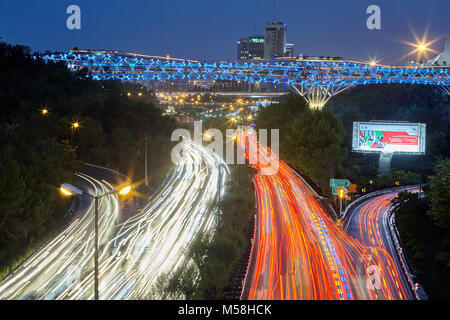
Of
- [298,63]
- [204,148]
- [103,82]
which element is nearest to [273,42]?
[298,63]

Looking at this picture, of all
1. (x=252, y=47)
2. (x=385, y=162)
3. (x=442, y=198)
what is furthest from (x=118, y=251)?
(x=252, y=47)

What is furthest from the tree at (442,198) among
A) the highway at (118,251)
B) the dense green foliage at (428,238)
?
the highway at (118,251)

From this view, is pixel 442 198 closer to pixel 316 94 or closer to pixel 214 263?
pixel 214 263

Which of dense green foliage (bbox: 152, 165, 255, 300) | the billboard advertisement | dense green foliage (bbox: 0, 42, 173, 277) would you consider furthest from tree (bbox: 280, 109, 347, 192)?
dense green foliage (bbox: 152, 165, 255, 300)

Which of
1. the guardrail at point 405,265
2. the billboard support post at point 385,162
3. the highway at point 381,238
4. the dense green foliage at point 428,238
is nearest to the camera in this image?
the guardrail at point 405,265

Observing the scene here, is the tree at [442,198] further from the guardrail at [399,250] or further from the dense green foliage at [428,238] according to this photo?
the guardrail at [399,250]

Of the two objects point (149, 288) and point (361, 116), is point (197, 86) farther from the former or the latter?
point (149, 288)
